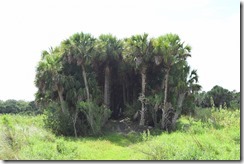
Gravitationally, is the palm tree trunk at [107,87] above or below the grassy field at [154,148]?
above

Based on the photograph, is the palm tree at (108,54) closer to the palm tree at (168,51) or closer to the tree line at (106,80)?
the tree line at (106,80)

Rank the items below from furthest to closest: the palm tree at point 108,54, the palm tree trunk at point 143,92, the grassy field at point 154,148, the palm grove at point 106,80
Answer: the palm tree at point 108,54 → the palm tree trunk at point 143,92 → the palm grove at point 106,80 → the grassy field at point 154,148

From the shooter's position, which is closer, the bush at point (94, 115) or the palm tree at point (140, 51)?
the bush at point (94, 115)

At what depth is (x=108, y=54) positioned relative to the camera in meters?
25.9

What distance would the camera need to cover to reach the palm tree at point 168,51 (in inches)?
930

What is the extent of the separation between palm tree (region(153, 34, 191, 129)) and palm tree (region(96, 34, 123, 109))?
11.2 feet

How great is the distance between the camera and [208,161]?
11305 millimetres

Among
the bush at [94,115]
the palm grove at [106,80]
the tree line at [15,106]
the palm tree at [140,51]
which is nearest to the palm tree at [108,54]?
the palm grove at [106,80]

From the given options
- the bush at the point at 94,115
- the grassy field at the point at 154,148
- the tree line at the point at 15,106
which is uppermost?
the tree line at the point at 15,106

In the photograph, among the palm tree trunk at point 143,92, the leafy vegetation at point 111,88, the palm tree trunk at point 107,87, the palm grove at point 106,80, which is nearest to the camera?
the leafy vegetation at point 111,88

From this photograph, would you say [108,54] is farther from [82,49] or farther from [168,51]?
[168,51]

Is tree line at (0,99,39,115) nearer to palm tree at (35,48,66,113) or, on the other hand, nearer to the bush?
palm tree at (35,48,66,113)

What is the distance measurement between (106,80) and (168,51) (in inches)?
225

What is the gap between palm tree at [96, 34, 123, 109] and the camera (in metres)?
25.5
